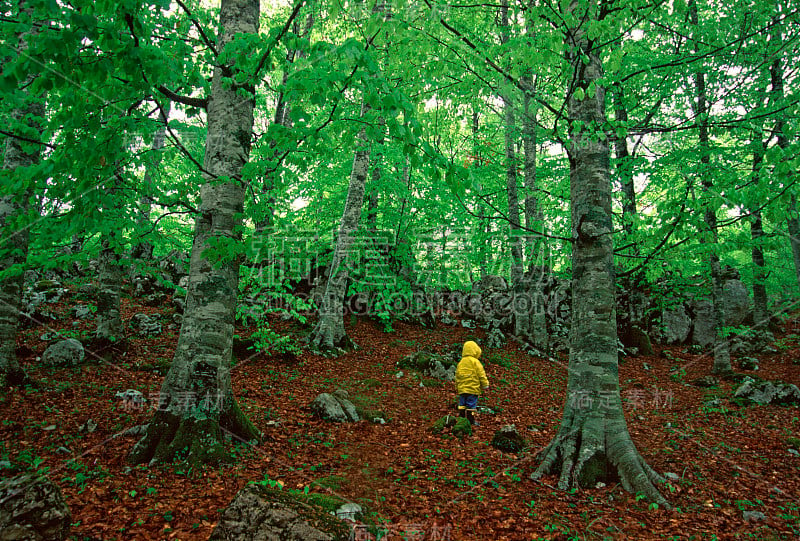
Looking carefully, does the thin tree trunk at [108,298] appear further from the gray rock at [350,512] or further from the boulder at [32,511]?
the gray rock at [350,512]

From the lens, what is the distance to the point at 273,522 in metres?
2.98

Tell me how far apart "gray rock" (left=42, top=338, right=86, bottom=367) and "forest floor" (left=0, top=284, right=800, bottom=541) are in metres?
0.25

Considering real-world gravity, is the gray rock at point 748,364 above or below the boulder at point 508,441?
above

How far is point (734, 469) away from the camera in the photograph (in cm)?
537

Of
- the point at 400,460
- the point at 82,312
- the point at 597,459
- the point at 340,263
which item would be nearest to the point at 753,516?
the point at 597,459

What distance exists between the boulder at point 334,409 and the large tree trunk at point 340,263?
408 centimetres

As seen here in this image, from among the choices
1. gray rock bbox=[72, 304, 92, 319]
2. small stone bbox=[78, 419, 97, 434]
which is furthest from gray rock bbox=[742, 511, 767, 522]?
gray rock bbox=[72, 304, 92, 319]

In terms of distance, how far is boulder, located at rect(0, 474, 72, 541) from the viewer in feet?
8.81

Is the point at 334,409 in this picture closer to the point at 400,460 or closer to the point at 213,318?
the point at 400,460

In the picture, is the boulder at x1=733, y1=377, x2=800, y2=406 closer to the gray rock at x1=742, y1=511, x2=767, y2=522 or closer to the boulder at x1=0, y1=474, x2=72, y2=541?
the gray rock at x1=742, y1=511, x2=767, y2=522

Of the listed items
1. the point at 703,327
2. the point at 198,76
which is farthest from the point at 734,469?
the point at 703,327


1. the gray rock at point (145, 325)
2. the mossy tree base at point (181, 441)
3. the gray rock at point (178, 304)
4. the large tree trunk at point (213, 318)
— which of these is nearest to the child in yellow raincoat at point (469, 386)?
the large tree trunk at point (213, 318)

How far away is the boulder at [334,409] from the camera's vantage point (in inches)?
267

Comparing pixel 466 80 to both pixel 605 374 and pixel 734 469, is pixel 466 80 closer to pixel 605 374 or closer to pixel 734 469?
pixel 605 374
